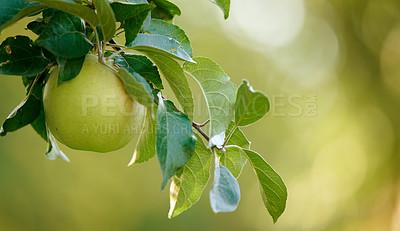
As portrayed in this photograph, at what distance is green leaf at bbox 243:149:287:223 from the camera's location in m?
0.65

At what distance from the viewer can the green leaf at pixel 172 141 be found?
504 mm

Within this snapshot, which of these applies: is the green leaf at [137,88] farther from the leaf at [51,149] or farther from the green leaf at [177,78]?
the leaf at [51,149]

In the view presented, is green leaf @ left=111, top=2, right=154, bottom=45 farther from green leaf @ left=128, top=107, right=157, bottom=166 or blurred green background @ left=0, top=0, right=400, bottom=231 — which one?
blurred green background @ left=0, top=0, right=400, bottom=231

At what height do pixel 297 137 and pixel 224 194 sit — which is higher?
pixel 224 194

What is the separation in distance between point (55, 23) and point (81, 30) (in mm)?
36

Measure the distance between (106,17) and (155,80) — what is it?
0.13 meters

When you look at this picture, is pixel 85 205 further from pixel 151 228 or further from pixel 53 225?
pixel 151 228

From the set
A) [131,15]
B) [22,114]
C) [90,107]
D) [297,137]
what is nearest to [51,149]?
[22,114]

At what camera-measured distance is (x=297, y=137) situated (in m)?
3.96

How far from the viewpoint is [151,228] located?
3410mm

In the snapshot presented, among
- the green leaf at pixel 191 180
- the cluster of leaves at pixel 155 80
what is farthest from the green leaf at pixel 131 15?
the green leaf at pixel 191 180

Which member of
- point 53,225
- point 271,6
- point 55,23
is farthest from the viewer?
point 271,6

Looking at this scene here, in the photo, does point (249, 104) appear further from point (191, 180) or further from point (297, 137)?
point (297, 137)

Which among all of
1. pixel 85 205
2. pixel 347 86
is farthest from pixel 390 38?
pixel 85 205
